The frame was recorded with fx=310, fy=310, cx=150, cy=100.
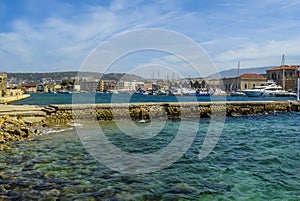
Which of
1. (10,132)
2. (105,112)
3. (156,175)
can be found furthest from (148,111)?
(156,175)

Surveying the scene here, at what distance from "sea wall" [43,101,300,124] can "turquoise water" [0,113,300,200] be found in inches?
292

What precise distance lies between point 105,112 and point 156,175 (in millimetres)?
13392

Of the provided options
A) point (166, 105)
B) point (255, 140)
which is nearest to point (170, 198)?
point (255, 140)

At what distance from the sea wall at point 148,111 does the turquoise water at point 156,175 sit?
7421 millimetres

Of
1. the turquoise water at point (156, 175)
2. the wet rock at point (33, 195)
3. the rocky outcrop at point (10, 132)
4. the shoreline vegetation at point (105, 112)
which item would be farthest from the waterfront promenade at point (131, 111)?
the wet rock at point (33, 195)

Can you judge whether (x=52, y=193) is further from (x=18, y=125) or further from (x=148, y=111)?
(x=148, y=111)

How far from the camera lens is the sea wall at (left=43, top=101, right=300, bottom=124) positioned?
1953cm

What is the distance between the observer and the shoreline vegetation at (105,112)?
53.7 ft

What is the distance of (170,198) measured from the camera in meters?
6.10

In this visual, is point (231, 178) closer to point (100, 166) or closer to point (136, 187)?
point (136, 187)

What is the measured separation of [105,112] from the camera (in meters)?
20.7

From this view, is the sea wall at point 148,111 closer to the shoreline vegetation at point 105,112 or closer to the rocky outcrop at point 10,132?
the shoreline vegetation at point 105,112

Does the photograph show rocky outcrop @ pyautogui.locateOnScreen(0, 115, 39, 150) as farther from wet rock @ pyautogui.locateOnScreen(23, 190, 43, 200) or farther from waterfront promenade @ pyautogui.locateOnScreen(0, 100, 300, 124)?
wet rock @ pyautogui.locateOnScreen(23, 190, 43, 200)

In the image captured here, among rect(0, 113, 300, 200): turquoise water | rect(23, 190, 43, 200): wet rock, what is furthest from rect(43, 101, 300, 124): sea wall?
rect(23, 190, 43, 200): wet rock
